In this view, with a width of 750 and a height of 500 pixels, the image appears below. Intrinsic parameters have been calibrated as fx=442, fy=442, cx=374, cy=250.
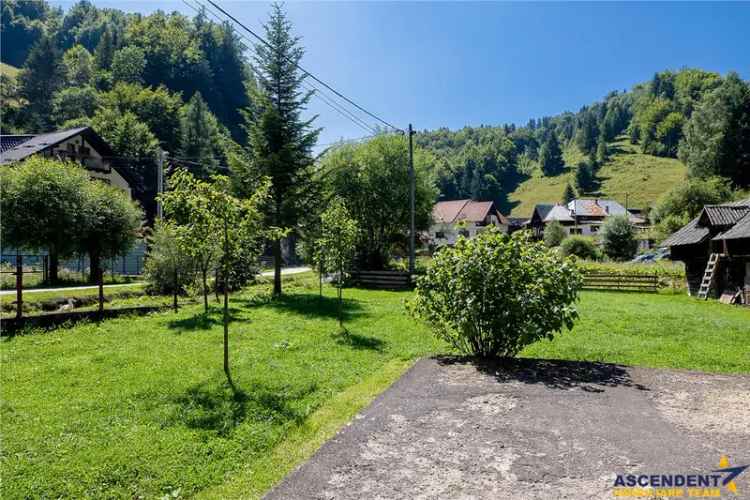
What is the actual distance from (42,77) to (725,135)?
373 ft

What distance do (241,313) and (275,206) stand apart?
6.61 meters

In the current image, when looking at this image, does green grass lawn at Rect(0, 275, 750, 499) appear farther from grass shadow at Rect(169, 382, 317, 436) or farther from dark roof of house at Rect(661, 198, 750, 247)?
dark roof of house at Rect(661, 198, 750, 247)

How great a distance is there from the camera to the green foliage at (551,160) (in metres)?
145

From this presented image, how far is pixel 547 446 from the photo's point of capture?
4.46 m

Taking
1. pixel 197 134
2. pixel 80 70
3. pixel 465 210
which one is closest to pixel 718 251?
pixel 465 210

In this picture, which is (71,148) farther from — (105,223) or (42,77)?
(42,77)

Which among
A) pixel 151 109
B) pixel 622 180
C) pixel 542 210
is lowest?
pixel 542 210

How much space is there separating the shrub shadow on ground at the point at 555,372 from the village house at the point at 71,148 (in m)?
30.7

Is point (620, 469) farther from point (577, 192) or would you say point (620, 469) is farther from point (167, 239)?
point (577, 192)

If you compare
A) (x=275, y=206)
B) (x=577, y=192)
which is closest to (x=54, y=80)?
(x=275, y=206)

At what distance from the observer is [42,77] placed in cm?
8369

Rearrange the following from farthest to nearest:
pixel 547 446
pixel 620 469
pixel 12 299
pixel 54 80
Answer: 1. pixel 54 80
2. pixel 12 299
3. pixel 547 446
4. pixel 620 469

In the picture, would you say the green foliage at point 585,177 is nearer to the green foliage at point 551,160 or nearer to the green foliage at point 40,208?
the green foliage at point 551,160

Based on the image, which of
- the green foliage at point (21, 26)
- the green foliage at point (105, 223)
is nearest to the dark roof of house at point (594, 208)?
the green foliage at point (105, 223)
